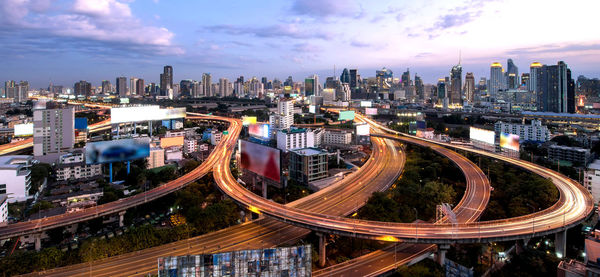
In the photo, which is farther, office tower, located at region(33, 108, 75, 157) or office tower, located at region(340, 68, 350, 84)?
office tower, located at region(340, 68, 350, 84)

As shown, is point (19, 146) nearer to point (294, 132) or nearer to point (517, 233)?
point (294, 132)

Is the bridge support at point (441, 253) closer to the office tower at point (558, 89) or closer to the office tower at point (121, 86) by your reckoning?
the office tower at point (558, 89)

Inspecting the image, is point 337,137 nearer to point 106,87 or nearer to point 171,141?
point 171,141

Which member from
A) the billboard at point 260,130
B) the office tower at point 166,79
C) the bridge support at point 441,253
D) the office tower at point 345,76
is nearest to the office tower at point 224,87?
the office tower at point 166,79

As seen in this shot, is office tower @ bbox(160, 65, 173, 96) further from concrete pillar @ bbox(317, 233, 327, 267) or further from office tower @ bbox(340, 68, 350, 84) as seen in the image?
concrete pillar @ bbox(317, 233, 327, 267)

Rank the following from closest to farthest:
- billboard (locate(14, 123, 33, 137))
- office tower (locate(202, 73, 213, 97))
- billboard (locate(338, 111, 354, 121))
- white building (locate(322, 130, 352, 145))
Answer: white building (locate(322, 130, 352, 145)) → billboard (locate(14, 123, 33, 137)) → billboard (locate(338, 111, 354, 121)) → office tower (locate(202, 73, 213, 97))

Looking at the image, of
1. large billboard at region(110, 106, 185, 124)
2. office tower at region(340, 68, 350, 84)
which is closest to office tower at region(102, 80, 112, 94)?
office tower at region(340, 68, 350, 84)

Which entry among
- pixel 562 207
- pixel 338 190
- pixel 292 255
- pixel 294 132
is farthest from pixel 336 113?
pixel 292 255
